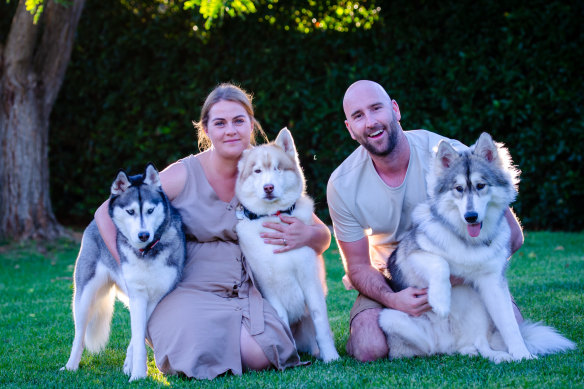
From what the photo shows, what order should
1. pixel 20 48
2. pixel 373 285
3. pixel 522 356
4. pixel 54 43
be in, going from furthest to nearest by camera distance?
pixel 54 43 < pixel 20 48 < pixel 373 285 < pixel 522 356

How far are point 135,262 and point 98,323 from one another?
2.47ft

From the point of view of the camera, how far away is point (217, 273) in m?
3.91

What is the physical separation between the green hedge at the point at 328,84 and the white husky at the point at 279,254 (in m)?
4.76

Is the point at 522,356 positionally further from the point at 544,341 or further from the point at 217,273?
the point at 217,273

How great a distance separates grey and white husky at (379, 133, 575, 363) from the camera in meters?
3.42

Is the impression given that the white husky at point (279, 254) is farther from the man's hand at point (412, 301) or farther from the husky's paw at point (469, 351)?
the husky's paw at point (469, 351)

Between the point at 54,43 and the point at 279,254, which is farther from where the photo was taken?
the point at 54,43

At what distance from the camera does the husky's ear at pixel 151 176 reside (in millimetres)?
3684

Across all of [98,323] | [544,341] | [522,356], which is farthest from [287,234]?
[544,341]


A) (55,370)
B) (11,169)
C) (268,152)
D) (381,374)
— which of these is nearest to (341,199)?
(268,152)

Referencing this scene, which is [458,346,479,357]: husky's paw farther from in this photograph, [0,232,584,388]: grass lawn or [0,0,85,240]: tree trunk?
[0,0,85,240]: tree trunk

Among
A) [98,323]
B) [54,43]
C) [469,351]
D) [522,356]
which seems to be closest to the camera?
[522,356]

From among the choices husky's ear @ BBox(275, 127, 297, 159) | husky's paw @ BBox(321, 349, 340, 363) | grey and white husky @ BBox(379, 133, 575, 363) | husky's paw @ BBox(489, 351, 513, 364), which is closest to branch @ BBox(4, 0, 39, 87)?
husky's ear @ BBox(275, 127, 297, 159)

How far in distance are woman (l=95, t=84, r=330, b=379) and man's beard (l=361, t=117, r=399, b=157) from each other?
0.63 m
